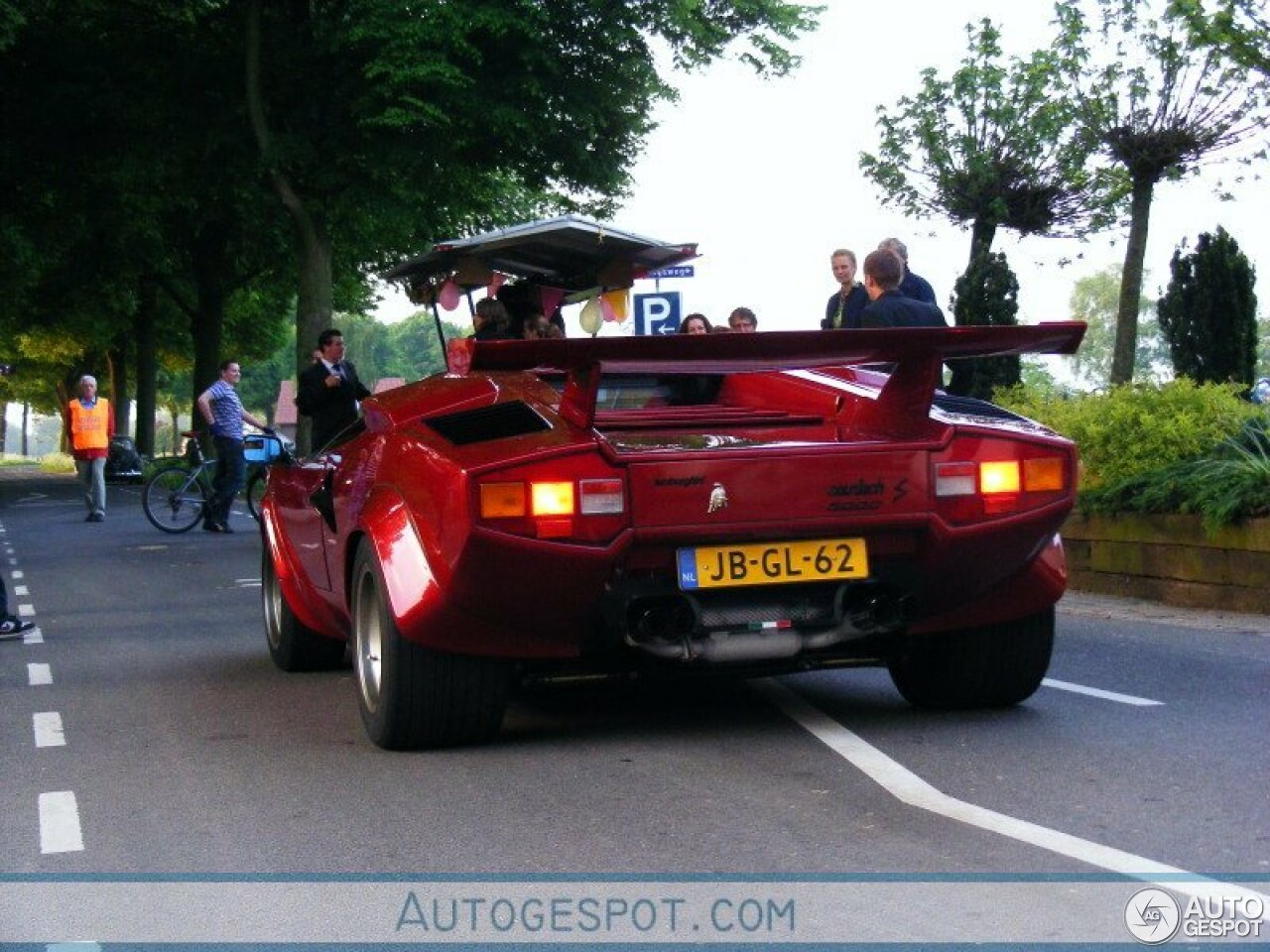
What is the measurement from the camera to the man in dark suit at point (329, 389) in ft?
48.2

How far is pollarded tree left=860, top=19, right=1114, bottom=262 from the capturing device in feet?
92.4

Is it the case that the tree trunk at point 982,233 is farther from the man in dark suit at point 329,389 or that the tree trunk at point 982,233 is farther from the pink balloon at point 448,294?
the pink balloon at point 448,294

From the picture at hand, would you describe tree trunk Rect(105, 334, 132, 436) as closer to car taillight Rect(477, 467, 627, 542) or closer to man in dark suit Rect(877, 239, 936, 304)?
man in dark suit Rect(877, 239, 936, 304)

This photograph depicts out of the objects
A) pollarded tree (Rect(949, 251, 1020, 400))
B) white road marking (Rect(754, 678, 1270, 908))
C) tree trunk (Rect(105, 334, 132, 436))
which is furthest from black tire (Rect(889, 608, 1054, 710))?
tree trunk (Rect(105, 334, 132, 436))

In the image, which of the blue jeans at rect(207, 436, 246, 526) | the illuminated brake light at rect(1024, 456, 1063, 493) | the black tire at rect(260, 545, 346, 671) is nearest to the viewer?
the illuminated brake light at rect(1024, 456, 1063, 493)

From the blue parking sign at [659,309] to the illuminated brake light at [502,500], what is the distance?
456 inches

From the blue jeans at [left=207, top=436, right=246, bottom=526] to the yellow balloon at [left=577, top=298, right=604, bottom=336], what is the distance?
8357 mm

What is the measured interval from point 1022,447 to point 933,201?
2320cm

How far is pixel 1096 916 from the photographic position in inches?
158

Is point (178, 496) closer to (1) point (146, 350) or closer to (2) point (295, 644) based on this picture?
(2) point (295, 644)

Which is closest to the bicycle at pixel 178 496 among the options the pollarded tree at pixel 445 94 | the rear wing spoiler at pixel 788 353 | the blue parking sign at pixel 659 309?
the pollarded tree at pixel 445 94

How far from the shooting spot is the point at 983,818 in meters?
5.02

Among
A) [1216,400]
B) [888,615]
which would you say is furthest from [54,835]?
[1216,400]

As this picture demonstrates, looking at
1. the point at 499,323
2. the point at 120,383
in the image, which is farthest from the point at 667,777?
the point at 120,383
